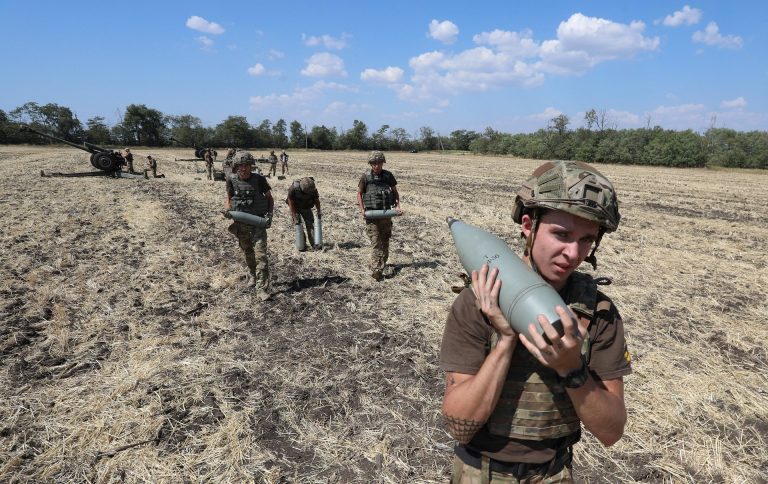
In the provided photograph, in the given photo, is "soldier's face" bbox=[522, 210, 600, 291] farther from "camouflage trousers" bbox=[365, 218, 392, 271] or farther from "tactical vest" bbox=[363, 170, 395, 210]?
"camouflage trousers" bbox=[365, 218, 392, 271]

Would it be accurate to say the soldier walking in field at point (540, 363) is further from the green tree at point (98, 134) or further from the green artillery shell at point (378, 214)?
the green tree at point (98, 134)

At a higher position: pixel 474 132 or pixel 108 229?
pixel 474 132

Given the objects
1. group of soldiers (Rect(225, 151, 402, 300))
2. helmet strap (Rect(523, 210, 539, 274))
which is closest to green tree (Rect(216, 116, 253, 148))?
group of soldiers (Rect(225, 151, 402, 300))

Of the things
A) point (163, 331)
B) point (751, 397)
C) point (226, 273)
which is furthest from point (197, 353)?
point (751, 397)

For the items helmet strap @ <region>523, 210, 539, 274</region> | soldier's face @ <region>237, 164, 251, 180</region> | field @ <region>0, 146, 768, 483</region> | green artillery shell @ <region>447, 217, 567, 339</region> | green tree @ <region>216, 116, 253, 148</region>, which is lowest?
field @ <region>0, 146, 768, 483</region>

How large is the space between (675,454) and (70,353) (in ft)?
24.5

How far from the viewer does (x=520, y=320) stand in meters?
1.47

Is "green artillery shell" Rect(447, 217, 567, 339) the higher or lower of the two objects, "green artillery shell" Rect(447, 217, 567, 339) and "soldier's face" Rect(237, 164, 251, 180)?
the lower

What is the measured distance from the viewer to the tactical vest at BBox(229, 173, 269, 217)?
22.8 feet

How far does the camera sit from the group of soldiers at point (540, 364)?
157 cm

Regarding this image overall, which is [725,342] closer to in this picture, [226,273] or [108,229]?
[226,273]

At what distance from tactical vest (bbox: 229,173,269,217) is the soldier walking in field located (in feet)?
19.5

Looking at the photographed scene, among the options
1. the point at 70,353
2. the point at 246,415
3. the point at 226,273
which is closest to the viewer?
the point at 246,415

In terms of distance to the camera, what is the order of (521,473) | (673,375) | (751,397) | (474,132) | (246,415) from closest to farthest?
(521,473), (246,415), (751,397), (673,375), (474,132)
